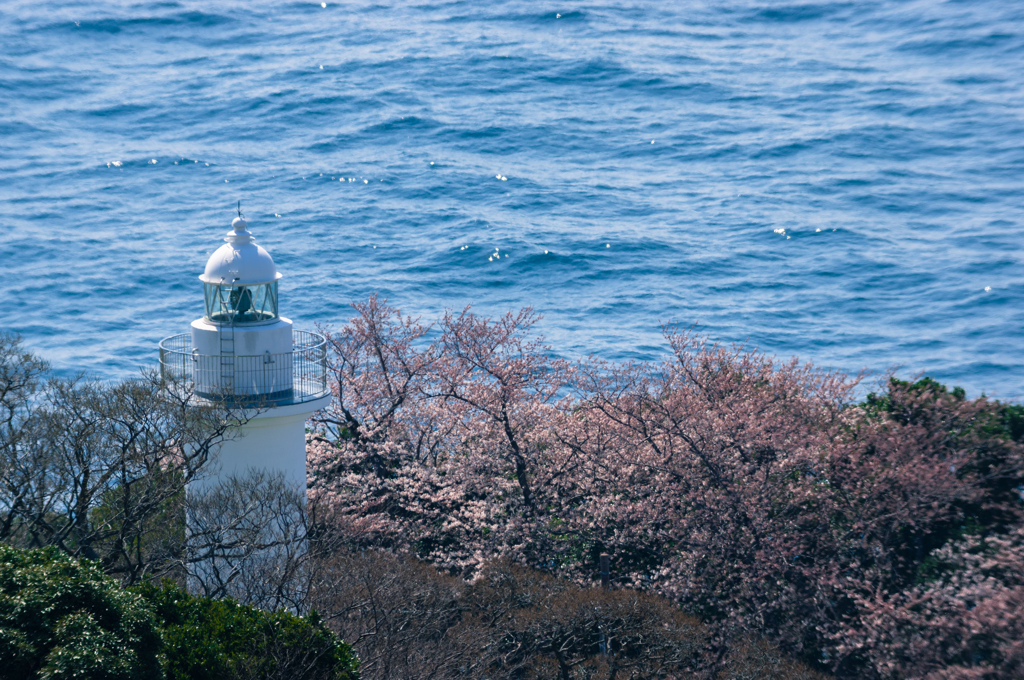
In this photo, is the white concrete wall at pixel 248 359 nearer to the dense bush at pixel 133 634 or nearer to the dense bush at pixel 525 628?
the dense bush at pixel 525 628

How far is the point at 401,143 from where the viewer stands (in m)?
86.4

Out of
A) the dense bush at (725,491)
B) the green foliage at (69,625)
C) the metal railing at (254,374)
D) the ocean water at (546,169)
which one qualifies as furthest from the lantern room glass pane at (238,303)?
the ocean water at (546,169)

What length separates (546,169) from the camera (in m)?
82.8

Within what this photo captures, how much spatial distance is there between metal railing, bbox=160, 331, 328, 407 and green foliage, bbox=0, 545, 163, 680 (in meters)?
6.89

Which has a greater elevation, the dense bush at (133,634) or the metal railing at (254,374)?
the metal railing at (254,374)

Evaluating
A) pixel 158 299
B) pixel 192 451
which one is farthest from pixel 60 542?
pixel 158 299

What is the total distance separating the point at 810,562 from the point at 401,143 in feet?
230

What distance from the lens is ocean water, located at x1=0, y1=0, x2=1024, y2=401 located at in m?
68.4

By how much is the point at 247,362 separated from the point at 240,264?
194 cm

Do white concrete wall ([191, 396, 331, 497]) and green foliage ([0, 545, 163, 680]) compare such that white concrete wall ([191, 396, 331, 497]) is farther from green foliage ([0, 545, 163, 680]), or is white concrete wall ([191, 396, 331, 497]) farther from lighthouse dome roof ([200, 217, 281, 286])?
green foliage ([0, 545, 163, 680])

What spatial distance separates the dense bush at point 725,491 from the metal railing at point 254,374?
145 inches

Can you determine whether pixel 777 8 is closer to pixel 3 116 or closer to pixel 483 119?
pixel 483 119

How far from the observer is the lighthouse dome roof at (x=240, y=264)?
63.4 feet

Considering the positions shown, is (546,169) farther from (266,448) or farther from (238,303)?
(266,448)
